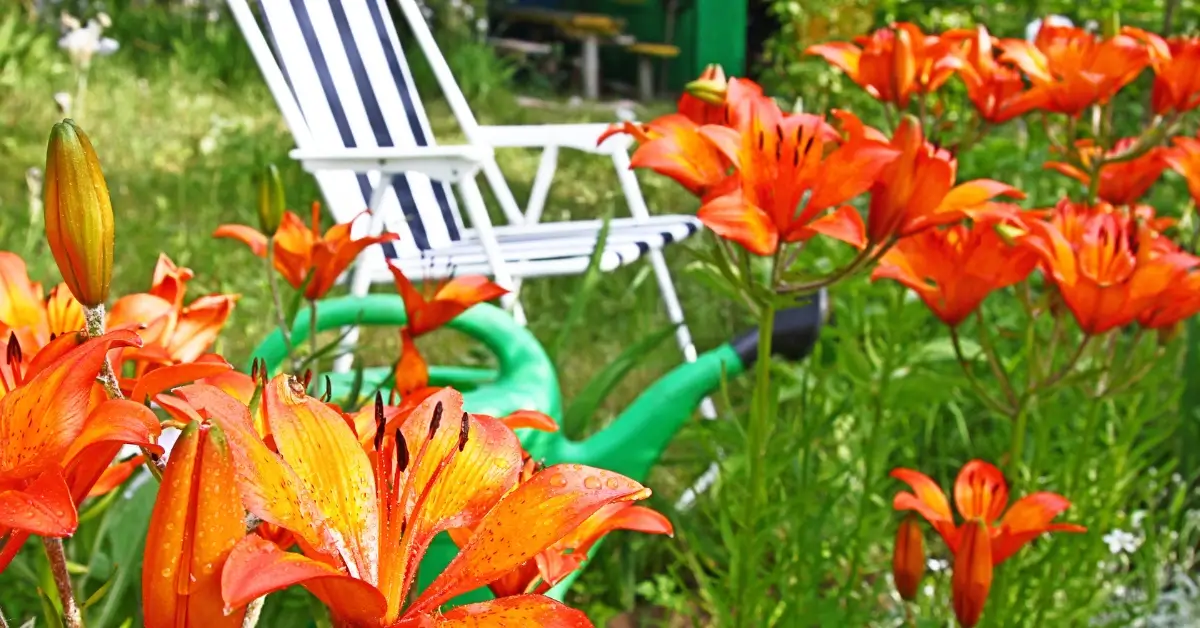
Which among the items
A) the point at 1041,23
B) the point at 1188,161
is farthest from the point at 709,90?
the point at 1041,23

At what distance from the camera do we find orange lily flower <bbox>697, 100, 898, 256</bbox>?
0.74 meters

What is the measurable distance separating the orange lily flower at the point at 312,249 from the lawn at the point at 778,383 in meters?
0.22

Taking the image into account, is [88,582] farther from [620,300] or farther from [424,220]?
[620,300]

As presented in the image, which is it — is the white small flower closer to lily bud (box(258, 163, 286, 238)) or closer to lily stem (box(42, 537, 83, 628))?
lily bud (box(258, 163, 286, 238))

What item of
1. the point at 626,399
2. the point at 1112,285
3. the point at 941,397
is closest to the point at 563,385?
the point at 626,399

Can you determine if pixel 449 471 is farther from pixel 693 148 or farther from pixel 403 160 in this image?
pixel 403 160

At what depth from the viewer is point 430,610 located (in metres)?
0.34

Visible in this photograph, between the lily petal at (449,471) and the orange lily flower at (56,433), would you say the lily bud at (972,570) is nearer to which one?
the lily petal at (449,471)

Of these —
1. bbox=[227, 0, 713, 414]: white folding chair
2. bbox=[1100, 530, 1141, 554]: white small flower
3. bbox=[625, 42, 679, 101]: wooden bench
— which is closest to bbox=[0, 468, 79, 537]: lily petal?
bbox=[1100, 530, 1141, 554]: white small flower

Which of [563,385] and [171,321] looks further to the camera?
[563,385]

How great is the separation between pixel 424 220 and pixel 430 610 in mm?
2521

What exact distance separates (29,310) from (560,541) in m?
0.29

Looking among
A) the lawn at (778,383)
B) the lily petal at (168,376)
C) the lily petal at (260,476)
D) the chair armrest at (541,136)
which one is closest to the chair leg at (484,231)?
the lawn at (778,383)

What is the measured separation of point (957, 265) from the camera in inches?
37.9
